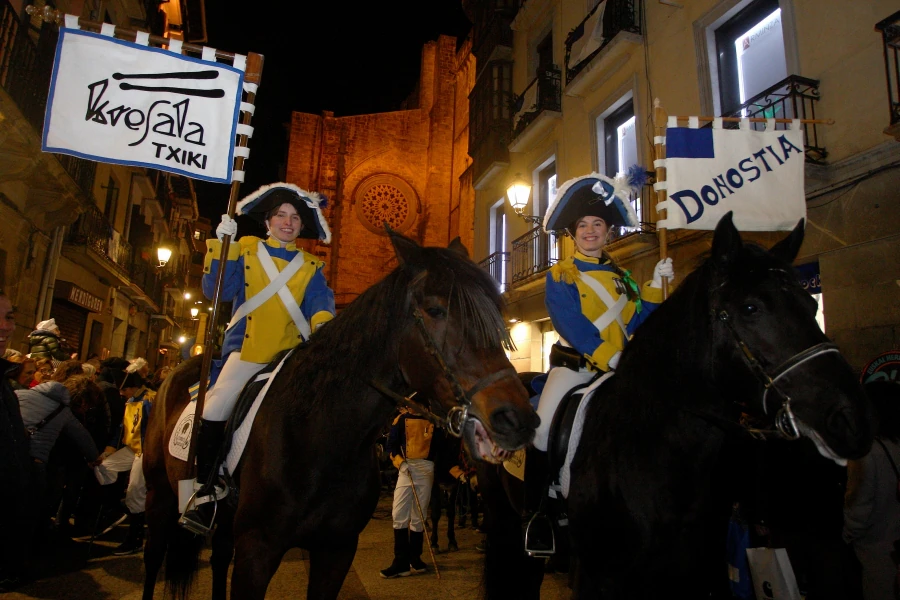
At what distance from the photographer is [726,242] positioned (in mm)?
2412

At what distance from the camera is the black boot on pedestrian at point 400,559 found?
6133 mm

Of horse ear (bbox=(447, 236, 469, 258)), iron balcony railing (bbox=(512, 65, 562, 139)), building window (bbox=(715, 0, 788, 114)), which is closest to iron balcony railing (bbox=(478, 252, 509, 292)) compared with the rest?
iron balcony railing (bbox=(512, 65, 562, 139))

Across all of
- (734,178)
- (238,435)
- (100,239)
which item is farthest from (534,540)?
(100,239)

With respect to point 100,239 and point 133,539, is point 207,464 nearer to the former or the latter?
Answer: point 133,539

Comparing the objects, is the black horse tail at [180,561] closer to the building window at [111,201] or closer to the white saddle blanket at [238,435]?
the white saddle blanket at [238,435]

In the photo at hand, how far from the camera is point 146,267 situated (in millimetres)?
22641

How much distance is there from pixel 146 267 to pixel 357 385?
23.3m

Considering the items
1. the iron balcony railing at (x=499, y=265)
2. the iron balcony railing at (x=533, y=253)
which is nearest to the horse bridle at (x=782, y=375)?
the iron balcony railing at (x=533, y=253)

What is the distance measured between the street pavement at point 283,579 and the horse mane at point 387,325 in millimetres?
2808

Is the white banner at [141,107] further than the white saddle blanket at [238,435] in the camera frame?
Yes

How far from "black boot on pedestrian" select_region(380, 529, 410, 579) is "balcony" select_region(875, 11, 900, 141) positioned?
23.0 feet

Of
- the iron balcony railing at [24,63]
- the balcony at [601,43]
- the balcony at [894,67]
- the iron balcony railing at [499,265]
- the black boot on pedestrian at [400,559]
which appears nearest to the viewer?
the balcony at [894,67]

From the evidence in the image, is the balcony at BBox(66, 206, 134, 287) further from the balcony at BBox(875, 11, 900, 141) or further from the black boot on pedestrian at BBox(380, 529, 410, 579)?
the balcony at BBox(875, 11, 900, 141)

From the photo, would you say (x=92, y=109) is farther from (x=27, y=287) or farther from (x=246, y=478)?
(x=27, y=287)
